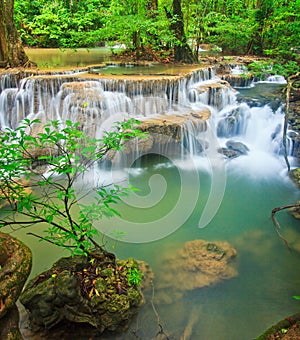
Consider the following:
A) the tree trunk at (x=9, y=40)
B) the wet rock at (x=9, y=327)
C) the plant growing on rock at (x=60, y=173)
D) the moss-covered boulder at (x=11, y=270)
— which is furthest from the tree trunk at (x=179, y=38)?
the wet rock at (x=9, y=327)

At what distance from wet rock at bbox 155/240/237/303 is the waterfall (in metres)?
3.43

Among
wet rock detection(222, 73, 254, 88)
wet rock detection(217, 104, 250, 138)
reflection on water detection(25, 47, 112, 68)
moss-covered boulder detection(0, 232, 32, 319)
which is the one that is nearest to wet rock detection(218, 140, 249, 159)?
wet rock detection(217, 104, 250, 138)

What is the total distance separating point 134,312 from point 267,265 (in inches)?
88.8

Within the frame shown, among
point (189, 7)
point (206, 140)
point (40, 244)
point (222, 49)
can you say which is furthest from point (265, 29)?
point (40, 244)

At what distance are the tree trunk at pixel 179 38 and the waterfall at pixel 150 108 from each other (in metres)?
2.73

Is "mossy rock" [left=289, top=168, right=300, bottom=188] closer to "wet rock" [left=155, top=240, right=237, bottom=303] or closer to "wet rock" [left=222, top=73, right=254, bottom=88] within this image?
"wet rock" [left=155, top=240, right=237, bottom=303]

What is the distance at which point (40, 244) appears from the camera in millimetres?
4555

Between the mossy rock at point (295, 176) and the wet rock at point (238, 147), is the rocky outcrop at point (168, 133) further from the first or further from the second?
the mossy rock at point (295, 176)

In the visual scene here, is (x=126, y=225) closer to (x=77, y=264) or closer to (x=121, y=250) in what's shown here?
(x=121, y=250)

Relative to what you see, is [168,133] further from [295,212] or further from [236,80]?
[236,80]

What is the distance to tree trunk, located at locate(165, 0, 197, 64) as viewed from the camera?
1045cm

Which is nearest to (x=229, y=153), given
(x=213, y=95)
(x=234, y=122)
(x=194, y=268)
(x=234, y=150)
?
(x=234, y=150)

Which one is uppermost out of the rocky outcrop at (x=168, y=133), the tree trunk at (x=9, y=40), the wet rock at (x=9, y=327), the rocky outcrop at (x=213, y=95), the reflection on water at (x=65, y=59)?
the tree trunk at (x=9, y=40)

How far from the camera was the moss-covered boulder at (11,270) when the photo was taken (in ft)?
7.81
